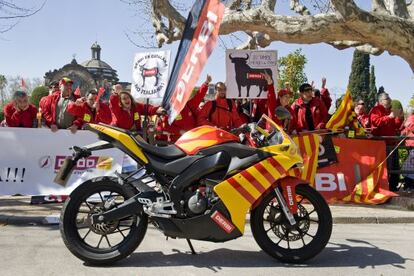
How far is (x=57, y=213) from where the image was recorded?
7.01m

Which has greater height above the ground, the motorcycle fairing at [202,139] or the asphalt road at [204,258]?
the motorcycle fairing at [202,139]

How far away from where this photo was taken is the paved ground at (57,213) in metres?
6.70

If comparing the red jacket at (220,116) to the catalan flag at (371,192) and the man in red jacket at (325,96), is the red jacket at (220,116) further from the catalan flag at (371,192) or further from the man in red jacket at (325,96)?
the catalan flag at (371,192)

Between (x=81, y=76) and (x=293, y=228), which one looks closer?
(x=293, y=228)

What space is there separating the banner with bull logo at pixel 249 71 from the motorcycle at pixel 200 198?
3869 millimetres

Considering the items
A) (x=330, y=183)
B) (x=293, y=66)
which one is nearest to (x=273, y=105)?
(x=330, y=183)

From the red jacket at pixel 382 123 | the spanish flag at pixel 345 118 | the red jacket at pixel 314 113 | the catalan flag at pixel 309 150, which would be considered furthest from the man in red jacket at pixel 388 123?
the catalan flag at pixel 309 150

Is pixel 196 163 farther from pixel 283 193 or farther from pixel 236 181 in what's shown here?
pixel 283 193

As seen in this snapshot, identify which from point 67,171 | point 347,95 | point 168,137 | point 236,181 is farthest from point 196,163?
point 347,95

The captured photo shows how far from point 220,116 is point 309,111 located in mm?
1579

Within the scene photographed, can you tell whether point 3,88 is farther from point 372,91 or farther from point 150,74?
point 150,74

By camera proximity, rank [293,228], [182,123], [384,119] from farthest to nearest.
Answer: [384,119], [182,123], [293,228]

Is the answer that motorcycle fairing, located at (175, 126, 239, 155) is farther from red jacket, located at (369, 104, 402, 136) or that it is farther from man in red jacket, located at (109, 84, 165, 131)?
red jacket, located at (369, 104, 402, 136)

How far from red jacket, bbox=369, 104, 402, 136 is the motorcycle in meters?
5.21
